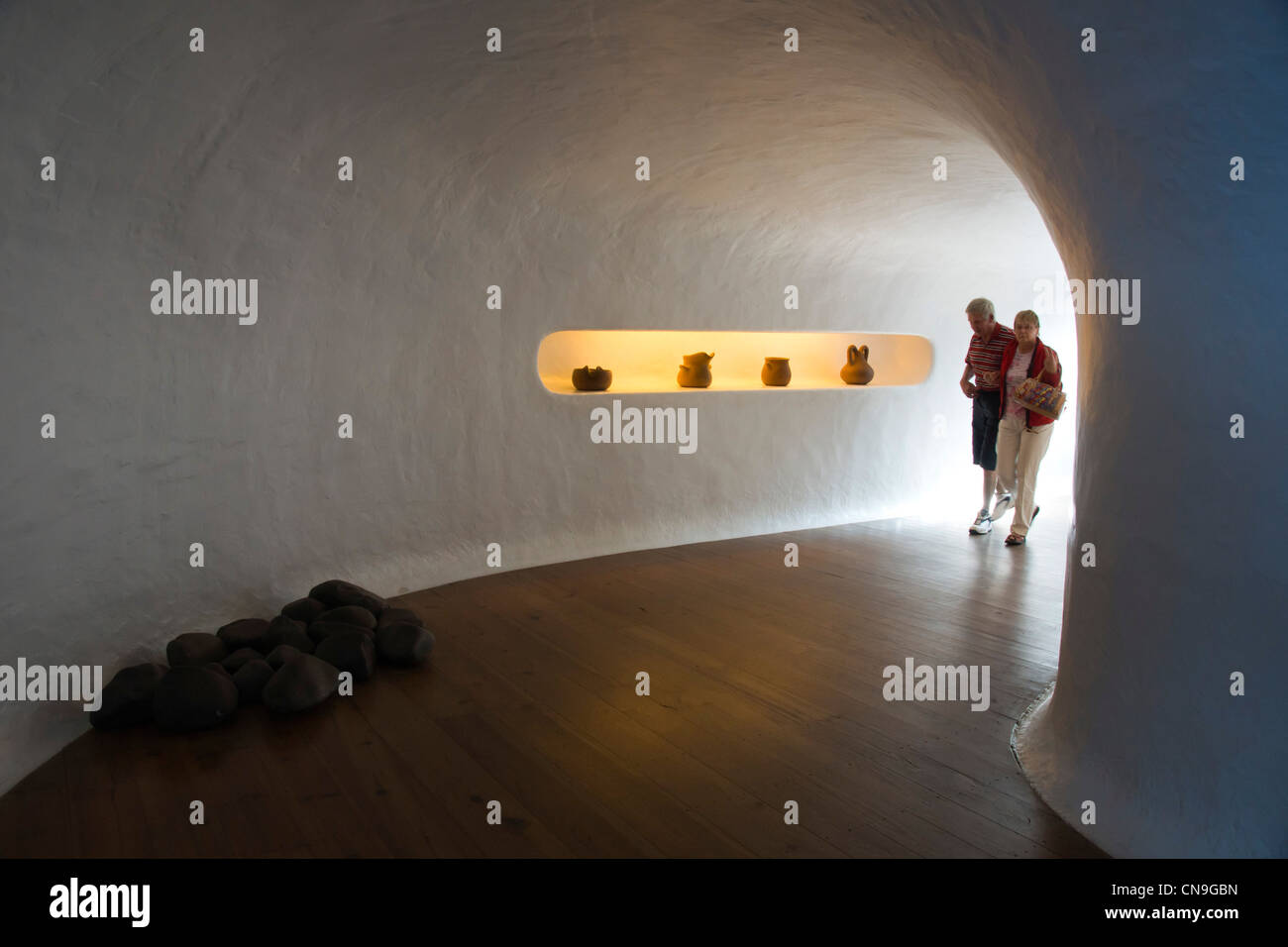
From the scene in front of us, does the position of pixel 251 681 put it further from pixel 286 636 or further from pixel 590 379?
pixel 590 379

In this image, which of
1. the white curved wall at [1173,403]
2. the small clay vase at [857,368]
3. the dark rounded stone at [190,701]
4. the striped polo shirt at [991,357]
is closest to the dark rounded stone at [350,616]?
the dark rounded stone at [190,701]

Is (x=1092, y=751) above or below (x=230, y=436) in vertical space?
below

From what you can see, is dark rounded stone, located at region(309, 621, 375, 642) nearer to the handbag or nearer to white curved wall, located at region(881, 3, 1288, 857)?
white curved wall, located at region(881, 3, 1288, 857)

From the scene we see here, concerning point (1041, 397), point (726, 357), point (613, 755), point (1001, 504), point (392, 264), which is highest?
point (392, 264)

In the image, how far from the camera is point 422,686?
3.01 metres

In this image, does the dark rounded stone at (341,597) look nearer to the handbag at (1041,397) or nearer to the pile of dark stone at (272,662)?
the pile of dark stone at (272,662)

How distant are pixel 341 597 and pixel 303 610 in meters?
0.17

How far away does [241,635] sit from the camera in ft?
10.2

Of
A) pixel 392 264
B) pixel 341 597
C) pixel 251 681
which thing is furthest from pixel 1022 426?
pixel 251 681

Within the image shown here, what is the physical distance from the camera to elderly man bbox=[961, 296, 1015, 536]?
5.23 meters

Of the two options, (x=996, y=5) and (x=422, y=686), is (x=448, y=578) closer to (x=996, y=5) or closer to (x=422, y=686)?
(x=422, y=686)

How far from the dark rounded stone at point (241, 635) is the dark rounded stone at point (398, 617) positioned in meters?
0.43
